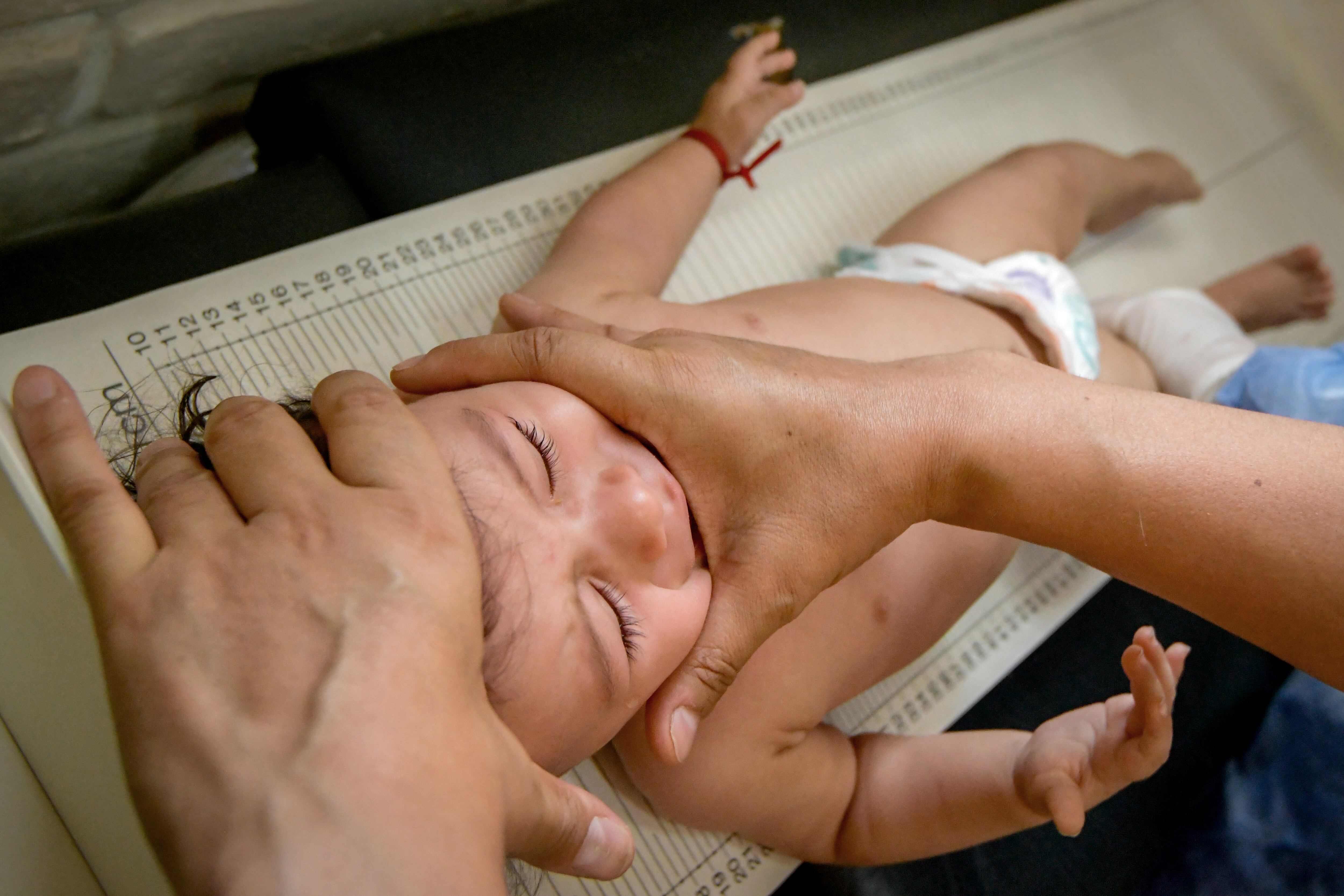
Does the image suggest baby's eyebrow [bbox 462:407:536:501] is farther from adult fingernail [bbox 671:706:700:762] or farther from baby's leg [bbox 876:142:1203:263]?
baby's leg [bbox 876:142:1203:263]

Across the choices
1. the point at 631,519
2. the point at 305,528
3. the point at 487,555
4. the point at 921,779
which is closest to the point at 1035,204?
the point at 921,779

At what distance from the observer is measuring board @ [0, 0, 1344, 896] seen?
0.59 metres

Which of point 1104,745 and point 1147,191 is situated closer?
point 1104,745

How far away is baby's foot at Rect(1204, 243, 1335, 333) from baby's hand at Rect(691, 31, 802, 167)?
35.3 inches

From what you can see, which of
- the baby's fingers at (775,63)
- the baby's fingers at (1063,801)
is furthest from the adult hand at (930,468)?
the baby's fingers at (775,63)

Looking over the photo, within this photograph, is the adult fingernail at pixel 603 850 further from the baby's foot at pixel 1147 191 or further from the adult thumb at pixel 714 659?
the baby's foot at pixel 1147 191

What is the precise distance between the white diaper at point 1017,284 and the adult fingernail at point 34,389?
888mm

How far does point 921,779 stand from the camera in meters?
0.98

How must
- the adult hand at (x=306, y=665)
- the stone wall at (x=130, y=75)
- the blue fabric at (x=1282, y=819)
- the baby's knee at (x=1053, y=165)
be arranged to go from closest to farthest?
the adult hand at (x=306, y=665)
the stone wall at (x=130, y=75)
the blue fabric at (x=1282, y=819)
the baby's knee at (x=1053, y=165)

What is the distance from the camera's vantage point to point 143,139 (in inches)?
43.8

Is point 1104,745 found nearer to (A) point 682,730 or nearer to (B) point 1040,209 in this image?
(A) point 682,730

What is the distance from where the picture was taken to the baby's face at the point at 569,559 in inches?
24.2

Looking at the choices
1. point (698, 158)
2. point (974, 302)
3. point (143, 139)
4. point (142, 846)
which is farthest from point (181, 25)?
point (974, 302)

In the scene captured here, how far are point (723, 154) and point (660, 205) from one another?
153mm
